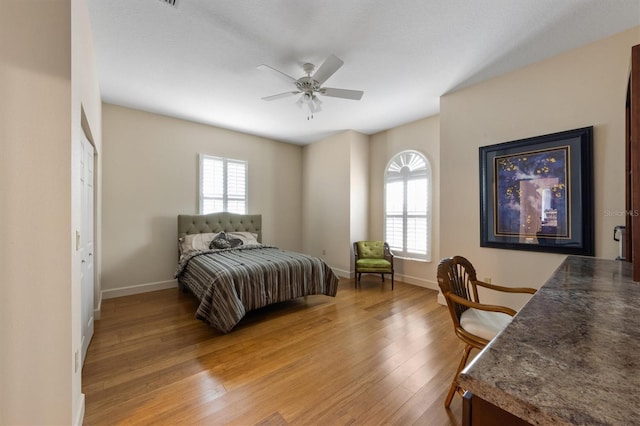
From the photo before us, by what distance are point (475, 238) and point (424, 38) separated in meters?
2.32

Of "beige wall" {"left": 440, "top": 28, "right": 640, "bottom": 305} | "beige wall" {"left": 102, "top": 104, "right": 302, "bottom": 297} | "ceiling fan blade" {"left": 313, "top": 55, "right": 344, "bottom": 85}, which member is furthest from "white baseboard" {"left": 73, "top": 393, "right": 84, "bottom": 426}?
"beige wall" {"left": 440, "top": 28, "right": 640, "bottom": 305}

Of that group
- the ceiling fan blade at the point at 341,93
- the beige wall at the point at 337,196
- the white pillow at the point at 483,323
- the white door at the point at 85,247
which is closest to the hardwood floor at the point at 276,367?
the white door at the point at 85,247

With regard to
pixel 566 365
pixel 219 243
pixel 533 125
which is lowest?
pixel 219 243

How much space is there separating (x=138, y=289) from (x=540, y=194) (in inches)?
217

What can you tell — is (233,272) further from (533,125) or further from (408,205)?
(533,125)

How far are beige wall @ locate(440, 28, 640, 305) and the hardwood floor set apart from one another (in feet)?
3.38

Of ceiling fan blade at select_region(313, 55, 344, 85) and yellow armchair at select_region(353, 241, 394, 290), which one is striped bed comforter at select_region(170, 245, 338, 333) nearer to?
yellow armchair at select_region(353, 241, 394, 290)

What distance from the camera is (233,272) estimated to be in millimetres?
2916

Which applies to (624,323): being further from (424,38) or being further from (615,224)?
(424,38)

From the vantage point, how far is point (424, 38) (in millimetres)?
2377

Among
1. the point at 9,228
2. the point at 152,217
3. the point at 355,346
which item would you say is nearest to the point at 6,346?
the point at 9,228

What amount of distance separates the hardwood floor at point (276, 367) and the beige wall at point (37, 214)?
1.67 ft

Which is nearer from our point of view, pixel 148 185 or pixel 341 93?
pixel 341 93

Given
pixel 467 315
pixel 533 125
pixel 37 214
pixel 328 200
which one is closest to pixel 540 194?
pixel 533 125
